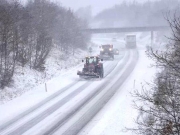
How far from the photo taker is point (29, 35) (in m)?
35.2

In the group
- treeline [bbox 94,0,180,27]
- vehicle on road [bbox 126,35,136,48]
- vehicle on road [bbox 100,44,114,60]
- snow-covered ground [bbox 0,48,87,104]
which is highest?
treeline [bbox 94,0,180,27]

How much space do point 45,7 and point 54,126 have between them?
1165 inches

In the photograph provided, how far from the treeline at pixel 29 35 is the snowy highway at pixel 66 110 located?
5.93m

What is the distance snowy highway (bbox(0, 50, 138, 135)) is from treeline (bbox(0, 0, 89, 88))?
5.93m

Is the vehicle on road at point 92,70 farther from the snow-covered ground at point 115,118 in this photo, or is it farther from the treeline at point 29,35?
the snow-covered ground at point 115,118

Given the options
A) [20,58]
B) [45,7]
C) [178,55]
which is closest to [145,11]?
[45,7]

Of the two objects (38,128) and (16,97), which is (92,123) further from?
(16,97)

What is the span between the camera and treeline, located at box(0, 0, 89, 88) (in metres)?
26.0

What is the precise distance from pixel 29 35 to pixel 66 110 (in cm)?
1767

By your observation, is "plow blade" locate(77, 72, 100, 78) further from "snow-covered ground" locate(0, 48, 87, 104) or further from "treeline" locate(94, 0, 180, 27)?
"treeline" locate(94, 0, 180, 27)

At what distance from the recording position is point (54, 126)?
16.6 m

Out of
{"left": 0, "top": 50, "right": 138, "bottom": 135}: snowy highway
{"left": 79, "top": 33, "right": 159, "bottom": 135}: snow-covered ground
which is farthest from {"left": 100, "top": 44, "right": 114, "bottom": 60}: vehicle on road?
{"left": 79, "top": 33, "right": 159, "bottom": 135}: snow-covered ground

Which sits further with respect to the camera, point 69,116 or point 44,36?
point 44,36

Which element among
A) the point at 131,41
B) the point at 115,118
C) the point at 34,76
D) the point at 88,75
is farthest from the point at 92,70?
the point at 131,41
